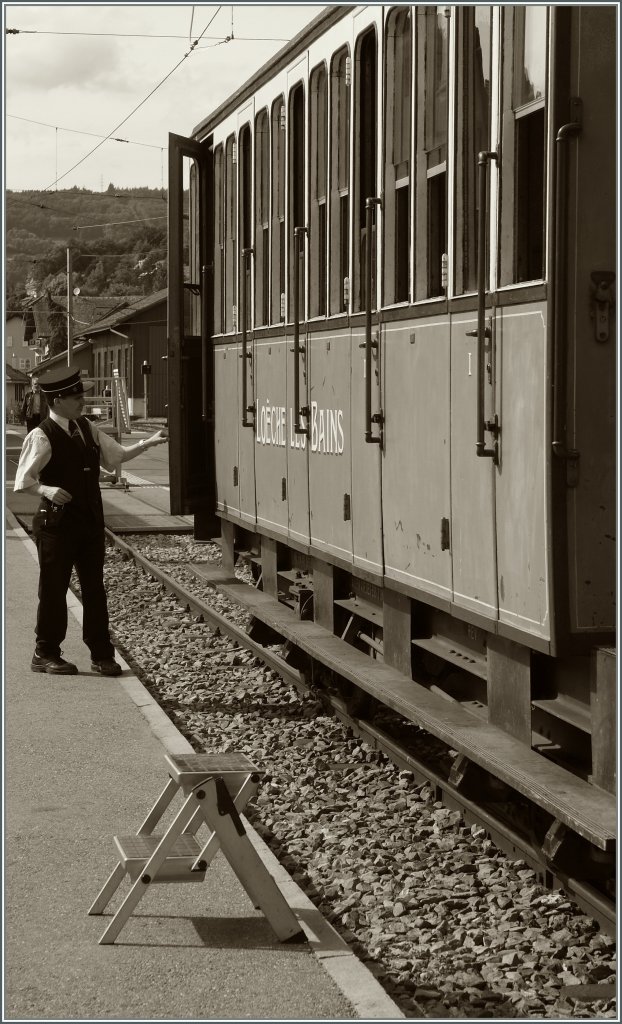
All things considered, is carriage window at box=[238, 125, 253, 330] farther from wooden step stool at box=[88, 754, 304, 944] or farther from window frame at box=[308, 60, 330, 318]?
wooden step stool at box=[88, 754, 304, 944]

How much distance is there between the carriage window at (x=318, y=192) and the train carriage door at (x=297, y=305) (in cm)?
10

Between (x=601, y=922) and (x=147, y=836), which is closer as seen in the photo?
(x=601, y=922)

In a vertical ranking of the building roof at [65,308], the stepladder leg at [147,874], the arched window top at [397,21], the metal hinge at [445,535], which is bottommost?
the stepladder leg at [147,874]

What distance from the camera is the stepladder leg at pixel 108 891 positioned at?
5.08 meters

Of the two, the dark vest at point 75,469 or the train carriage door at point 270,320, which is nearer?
the train carriage door at point 270,320

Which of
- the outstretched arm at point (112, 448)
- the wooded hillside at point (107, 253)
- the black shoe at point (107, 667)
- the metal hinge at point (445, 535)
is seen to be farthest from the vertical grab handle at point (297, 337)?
the wooded hillside at point (107, 253)

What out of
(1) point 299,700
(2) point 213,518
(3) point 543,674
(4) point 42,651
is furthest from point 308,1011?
(2) point 213,518

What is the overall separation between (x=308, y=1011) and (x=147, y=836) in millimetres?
1296

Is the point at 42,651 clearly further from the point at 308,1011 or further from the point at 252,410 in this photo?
the point at 308,1011

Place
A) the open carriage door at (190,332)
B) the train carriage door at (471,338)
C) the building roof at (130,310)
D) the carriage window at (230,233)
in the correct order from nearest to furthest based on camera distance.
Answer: the train carriage door at (471,338) < the carriage window at (230,233) < the open carriage door at (190,332) < the building roof at (130,310)

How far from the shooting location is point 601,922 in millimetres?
5016

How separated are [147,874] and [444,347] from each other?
99.7 inches

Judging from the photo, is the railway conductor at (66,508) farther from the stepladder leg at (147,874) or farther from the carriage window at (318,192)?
the stepladder leg at (147,874)

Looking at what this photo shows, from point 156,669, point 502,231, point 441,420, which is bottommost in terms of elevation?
point 156,669
